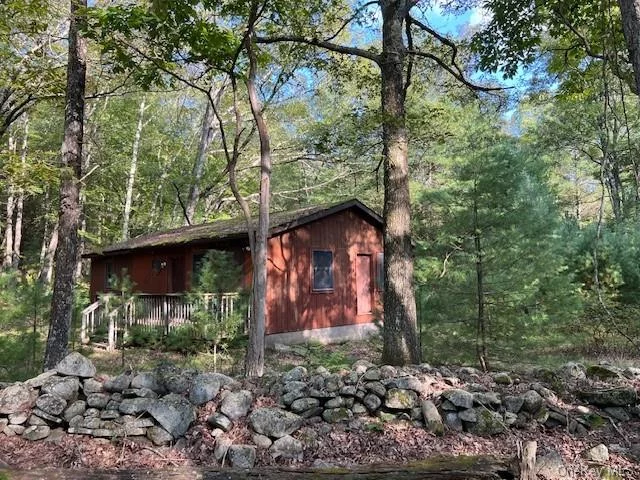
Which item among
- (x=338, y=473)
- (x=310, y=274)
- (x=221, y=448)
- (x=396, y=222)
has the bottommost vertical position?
(x=338, y=473)

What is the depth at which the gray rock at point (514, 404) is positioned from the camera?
440cm

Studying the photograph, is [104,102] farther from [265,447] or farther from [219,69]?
[265,447]

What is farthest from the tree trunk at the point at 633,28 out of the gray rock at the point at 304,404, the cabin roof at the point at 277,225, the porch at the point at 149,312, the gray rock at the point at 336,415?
the cabin roof at the point at 277,225

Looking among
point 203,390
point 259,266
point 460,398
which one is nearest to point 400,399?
point 460,398

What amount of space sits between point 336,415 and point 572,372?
2765mm

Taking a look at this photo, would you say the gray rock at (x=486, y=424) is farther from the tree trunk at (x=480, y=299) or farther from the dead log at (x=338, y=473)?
the tree trunk at (x=480, y=299)

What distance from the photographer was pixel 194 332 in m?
10.1

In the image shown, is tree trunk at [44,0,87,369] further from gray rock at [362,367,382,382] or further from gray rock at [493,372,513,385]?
gray rock at [493,372,513,385]

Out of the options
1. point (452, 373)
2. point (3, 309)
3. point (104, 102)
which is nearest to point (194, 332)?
point (3, 309)

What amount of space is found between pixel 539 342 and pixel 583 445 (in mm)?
4433

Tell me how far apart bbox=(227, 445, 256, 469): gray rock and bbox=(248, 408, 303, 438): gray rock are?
22 centimetres

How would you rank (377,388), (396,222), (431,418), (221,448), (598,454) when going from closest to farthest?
(598,454) → (221,448) → (431,418) → (377,388) → (396,222)

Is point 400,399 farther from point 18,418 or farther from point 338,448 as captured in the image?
point 18,418

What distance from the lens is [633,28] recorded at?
3637 mm
